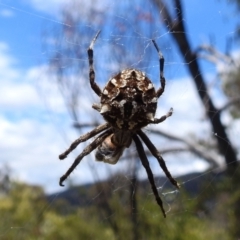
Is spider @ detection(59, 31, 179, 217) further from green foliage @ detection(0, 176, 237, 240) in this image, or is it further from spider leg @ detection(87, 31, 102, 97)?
green foliage @ detection(0, 176, 237, 240)

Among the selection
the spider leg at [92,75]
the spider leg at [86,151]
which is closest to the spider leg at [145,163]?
the spider leg at [86,151]

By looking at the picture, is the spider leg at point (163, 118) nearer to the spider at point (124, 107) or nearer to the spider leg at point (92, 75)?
the spider at point (124, 107)

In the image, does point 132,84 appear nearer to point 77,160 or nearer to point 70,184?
point 77,160

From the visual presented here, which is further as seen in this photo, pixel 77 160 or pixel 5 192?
pixel 5 192

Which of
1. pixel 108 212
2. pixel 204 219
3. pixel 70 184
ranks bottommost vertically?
pixel 204 219

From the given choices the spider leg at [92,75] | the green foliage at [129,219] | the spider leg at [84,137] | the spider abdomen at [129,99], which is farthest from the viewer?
the green foliage at [129,219]

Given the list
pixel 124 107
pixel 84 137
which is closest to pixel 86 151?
pixel 84 137

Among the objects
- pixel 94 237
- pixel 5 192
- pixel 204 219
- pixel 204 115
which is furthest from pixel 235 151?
pixel 5 192

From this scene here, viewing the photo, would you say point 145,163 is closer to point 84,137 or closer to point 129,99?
point 84,137
